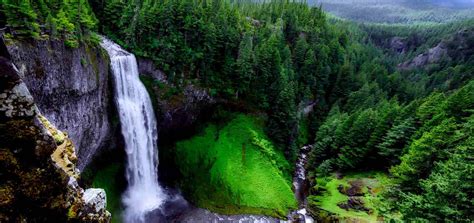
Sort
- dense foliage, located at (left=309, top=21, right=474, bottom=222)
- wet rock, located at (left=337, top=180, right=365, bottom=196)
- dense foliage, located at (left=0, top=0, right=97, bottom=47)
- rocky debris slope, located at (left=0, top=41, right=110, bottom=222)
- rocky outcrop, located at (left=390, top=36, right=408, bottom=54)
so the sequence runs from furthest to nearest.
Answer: rocky outcrop, located at (left=390, top=36, right=408, bottom=54)
wet rock, located at (left=337, top=180, right=365, bottom=196)
dense foliage, located at (left=0, top=0, right=97, bottom=47)
dense foliage, located at (left=309, top=21, right=474, bottom=222)
rocky debris slope, located at (left=0, top=41, right=110, bottom=222)

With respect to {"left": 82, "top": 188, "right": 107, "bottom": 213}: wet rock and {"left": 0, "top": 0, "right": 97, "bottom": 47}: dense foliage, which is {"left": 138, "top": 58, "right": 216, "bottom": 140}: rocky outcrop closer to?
{"left": 0, "top": 0, "right": 97, "bottom": 47}: dense foliage

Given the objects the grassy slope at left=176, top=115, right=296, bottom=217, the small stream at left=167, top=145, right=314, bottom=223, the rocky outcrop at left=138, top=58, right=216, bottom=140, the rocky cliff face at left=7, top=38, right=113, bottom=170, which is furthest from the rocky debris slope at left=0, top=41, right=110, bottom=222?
the rocky outcrop at left=138, top=58, right=216, bottom=140

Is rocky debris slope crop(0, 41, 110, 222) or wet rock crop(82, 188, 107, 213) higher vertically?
rocky debris slope crop(0, 41, 110, 222)

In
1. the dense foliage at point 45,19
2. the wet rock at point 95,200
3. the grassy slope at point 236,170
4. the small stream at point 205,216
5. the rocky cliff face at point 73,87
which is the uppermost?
the dense foliage at point 45,19

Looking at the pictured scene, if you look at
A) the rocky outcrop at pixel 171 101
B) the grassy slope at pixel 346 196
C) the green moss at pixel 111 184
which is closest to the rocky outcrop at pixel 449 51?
the grassy slope at pixel 346 196

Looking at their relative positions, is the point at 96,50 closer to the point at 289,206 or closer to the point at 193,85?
the point at 193,85

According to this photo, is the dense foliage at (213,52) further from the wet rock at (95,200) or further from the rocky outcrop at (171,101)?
the wet rock at (95,200)

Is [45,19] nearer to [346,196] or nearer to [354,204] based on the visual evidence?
[354,204]
